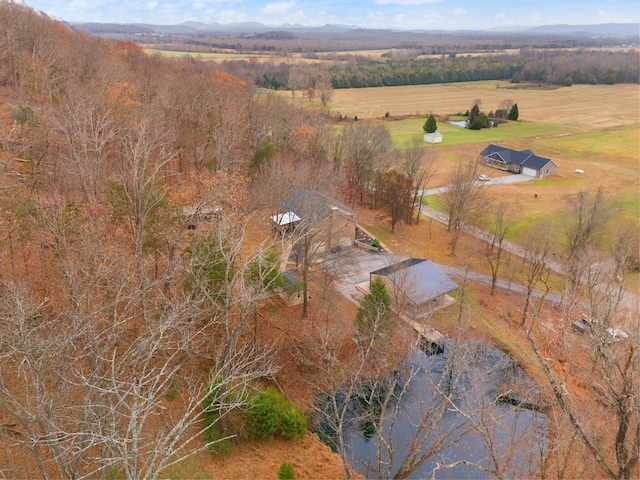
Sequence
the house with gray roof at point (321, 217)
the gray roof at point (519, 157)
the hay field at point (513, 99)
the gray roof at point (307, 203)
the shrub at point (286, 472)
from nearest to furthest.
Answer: the shrub at point (286, 472) < the house with gray roof at point (321, 217) < the gray roof at point (307, 203) < the gray roof at point (519, 157) < the hay field at point (513, 99)

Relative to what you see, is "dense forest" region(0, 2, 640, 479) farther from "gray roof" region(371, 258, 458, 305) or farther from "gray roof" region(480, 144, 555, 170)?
"gray roof" region(480, 144, 555, 170)

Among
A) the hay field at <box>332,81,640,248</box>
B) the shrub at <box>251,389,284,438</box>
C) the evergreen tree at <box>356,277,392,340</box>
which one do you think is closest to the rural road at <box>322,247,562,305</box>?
the evergreen tree at <box>356,277,392,340</box>

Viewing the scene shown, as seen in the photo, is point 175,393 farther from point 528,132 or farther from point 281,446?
point 528,132

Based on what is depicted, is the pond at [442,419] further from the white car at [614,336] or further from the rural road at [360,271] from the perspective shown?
the rural road at [360,271]

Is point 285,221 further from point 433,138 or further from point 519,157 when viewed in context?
point 433,138

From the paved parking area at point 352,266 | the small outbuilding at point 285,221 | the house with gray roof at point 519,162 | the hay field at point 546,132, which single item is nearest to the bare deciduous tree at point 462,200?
the hay field at point 546,132

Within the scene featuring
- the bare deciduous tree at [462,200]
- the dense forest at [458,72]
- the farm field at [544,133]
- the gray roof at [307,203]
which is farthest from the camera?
the dense forest at [458,72]

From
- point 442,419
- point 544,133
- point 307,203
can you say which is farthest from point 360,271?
point 544,133
